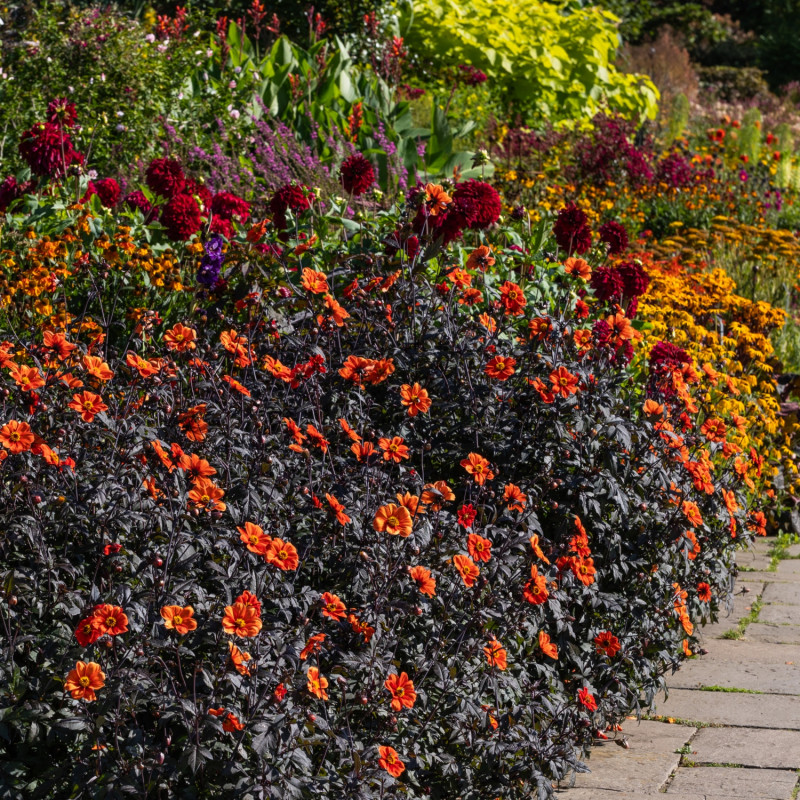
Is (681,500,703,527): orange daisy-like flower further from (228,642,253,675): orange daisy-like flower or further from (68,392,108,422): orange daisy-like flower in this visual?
(68,392,108,422): orange daisy-like flower

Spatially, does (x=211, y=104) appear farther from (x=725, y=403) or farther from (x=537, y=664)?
(x=537, y=664)

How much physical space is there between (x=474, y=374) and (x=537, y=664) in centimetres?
91

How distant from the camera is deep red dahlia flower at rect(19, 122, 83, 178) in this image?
4176mm

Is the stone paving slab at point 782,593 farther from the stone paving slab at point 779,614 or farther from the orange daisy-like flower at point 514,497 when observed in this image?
the orange daisy-like flower at point 514,497

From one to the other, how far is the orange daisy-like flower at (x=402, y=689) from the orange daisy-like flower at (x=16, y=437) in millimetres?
863

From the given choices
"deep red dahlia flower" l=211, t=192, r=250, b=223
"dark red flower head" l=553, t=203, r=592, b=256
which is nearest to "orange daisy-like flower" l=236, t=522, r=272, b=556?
"dark red flower head" l=553, t=203, r=592, b=256

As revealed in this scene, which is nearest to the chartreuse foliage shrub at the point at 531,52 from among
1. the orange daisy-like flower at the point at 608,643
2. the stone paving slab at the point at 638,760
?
the stone paving slab at the point at 638,760

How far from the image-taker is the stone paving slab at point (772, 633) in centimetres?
366

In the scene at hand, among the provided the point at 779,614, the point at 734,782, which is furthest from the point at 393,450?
the point at 779,614

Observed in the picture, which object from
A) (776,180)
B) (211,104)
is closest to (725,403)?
(211,104)

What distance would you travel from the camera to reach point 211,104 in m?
6.89

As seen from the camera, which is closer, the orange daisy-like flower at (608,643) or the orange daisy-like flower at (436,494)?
the orange daisy-like flower at (436,494)

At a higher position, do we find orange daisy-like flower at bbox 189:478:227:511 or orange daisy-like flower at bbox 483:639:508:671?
orange daisy-like flower at bbox 189:478:227:511

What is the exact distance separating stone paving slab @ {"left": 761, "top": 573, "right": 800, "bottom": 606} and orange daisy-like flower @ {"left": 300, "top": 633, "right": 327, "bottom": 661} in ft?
8.40
